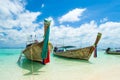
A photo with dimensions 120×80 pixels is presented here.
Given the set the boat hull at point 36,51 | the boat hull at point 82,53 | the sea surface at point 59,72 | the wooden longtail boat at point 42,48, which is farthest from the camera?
Answer: the boat hull at point 82,53

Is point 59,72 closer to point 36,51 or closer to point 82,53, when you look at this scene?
point 36,51

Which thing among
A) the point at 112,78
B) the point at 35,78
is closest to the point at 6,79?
the point at 35,78

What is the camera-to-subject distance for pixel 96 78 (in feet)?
27.8

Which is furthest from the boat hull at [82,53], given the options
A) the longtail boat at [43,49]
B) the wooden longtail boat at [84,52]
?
the longtail boat at [43,49]

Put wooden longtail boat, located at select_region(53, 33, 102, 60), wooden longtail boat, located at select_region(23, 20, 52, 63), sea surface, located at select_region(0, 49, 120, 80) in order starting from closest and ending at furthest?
sea surface, located at select_region(0, 49, 120, 80) < wooden longtail boat, located at select_region(23, 20, 52, 63) < wooden longtail boat, located at select_region(53, 33, 102, 60)

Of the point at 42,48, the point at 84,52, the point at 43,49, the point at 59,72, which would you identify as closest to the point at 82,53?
the point at 84,52

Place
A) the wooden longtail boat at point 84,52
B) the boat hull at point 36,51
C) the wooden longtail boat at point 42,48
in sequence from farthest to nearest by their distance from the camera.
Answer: the wooden longtail boat at point 84,52 < the boat hull at point 36,51 < the wooden longtail boat at point 42,48

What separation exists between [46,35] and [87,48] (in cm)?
879

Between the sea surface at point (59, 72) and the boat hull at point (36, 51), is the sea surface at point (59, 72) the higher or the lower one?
the lower one

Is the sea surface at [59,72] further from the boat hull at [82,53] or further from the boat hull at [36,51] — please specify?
the boat hull at [82,53]

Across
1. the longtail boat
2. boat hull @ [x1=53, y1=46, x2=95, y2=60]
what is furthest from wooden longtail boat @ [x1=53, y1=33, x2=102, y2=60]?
the longtail boat

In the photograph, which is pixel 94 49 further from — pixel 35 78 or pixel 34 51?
pixel 35 78

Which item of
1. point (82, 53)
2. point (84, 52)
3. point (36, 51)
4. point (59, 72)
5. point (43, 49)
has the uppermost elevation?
point (43, 49)

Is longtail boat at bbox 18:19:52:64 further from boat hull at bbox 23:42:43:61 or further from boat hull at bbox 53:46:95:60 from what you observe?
boat hull at bbox 53:46:95:60
